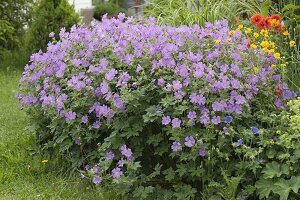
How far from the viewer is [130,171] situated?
11.6ft

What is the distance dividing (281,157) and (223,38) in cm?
109

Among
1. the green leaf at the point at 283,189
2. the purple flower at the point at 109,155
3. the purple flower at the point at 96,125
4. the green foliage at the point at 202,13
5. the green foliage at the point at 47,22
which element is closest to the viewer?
the green leaf at the point at 283,189

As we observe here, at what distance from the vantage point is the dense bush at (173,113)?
3371 millimetres

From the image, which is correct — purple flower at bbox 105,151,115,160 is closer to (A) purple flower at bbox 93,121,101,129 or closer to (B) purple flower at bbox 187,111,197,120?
(A) purple flower at bbox 93,121,101,129

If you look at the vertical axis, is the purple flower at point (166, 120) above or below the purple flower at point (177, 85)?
below

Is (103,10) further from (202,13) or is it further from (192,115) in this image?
(192,115)

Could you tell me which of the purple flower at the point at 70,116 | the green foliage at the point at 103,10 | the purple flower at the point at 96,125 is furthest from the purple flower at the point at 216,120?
the green foliage at the point at 103,10

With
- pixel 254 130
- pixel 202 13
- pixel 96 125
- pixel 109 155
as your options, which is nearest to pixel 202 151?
pixel 254 130

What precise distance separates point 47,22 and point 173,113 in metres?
5.67

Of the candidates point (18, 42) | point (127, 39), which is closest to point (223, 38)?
point (127, 39)

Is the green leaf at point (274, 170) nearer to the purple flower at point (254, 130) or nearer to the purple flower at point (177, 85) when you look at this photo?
the purple flower at point (254, 130)

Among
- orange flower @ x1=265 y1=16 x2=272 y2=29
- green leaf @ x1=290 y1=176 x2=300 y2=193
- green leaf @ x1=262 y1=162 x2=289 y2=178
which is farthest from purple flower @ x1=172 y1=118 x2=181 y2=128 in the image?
orange flower @ x1=265 y1=16 x2=272 y2=29

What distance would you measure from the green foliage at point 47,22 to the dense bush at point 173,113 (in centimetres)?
Answer: 447

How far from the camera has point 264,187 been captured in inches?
127
